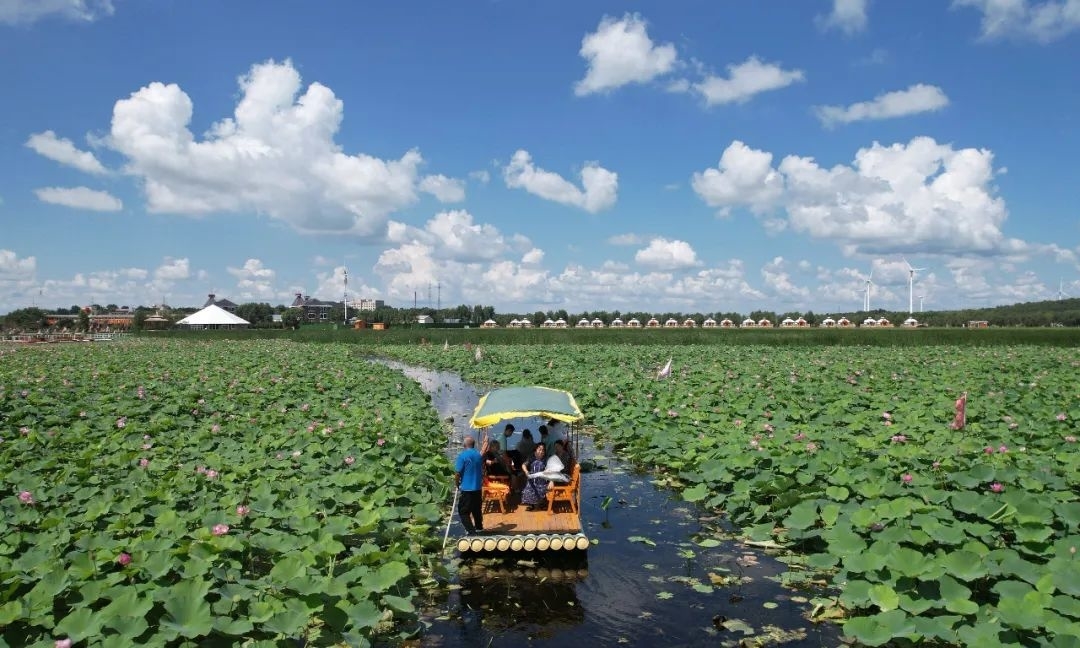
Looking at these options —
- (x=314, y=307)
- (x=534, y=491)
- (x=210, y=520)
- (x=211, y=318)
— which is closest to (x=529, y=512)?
(x=534, y=491)

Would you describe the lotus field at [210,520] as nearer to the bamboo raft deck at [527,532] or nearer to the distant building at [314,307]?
the bamboo raft deck at [527,532]

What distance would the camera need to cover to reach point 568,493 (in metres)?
8.40

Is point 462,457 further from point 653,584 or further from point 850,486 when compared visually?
point 850,486

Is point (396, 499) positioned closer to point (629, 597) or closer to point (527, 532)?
point (527, 532)

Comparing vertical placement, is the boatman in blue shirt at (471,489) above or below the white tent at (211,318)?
below

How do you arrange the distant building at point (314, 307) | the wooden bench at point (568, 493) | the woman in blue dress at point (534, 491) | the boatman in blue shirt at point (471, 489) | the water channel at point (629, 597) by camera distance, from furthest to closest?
the distant building at point (314, 307)
the woman in blue dress at point (534, 491)
the wooden bench at point (568, 493)
the boatman in blue shirt at point (471, 489)
the water channel at point (629, 597)

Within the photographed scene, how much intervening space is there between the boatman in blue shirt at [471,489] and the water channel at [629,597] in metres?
0.43

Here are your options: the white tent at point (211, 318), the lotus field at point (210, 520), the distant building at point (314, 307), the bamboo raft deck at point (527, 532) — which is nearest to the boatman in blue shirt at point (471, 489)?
the bamboo raft deck at point (527, 532)

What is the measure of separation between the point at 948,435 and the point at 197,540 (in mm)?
10984

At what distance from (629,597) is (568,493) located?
178cm

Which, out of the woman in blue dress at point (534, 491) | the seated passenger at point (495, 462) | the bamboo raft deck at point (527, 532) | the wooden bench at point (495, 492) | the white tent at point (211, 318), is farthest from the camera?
the white tent at point (211, 318)

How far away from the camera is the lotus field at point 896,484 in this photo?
203 inches

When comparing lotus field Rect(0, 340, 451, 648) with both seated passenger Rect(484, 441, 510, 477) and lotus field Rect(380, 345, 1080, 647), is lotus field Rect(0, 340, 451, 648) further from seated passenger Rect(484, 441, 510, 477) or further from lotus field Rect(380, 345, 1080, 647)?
lotus field Rect(380, 345, 1080, 647)

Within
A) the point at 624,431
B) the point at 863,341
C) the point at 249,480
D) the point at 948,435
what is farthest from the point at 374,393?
the point at 863,341
